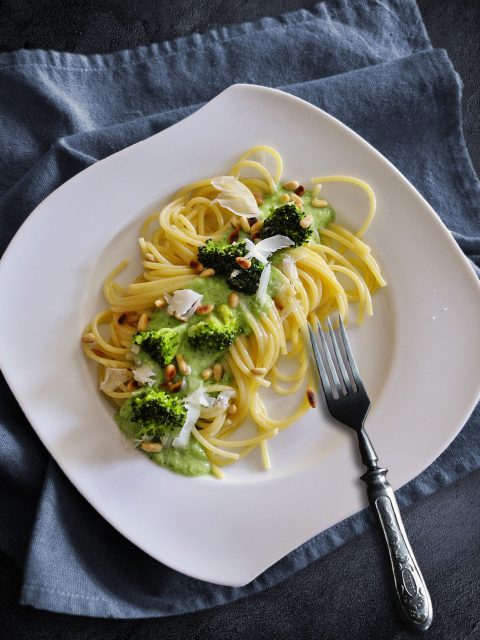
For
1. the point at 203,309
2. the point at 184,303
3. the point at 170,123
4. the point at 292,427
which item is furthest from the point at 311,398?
the point at 170,123

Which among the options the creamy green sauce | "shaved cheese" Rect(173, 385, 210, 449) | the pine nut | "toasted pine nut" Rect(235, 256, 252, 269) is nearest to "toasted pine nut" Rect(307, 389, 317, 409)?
the creamy green sauce

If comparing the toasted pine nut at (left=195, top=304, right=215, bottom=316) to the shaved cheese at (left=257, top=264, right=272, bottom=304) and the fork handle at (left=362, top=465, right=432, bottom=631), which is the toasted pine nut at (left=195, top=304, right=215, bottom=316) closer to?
the shaved cheese at (left=257, top=264, right=272, bottom=304)

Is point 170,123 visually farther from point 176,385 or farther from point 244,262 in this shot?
point 176,385

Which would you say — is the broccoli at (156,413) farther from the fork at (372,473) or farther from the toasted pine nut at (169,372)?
the fork at (372,473)

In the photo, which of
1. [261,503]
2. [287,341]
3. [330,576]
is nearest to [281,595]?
[330,576]

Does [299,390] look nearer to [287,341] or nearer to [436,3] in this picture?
[287,341]

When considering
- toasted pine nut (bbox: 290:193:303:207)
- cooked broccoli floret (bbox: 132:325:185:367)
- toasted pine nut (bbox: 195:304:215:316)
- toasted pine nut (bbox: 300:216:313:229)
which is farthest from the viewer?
toasted pine nut (bbox: 290:193:303:207)
